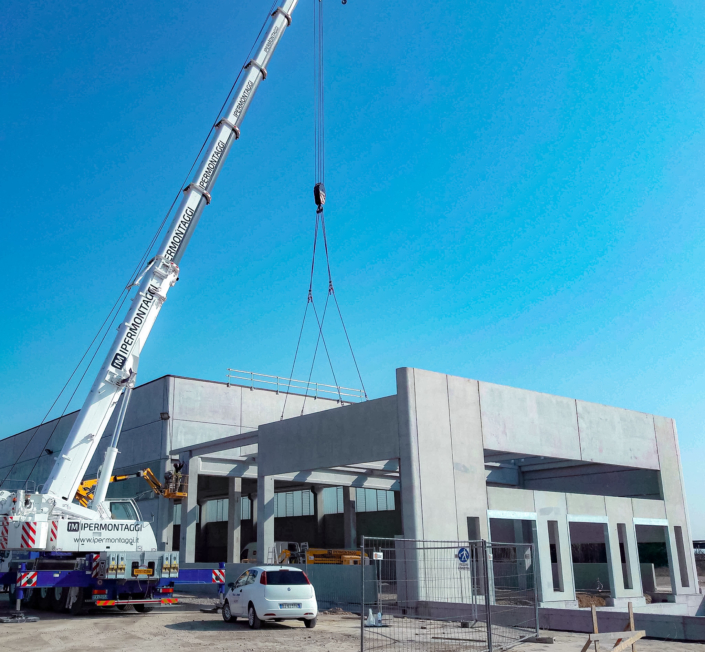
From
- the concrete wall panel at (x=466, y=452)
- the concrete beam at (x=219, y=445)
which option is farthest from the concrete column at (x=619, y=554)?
the concrete beam at (x=219, y=445)

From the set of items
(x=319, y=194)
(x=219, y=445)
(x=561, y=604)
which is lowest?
(x=561, y=604)

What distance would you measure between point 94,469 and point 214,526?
614 inches

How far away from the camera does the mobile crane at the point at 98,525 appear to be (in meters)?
18.2

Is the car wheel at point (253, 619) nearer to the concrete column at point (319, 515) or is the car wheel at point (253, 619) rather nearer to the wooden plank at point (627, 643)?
the wooden plank at point (627, 643)

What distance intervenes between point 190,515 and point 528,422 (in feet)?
55.4

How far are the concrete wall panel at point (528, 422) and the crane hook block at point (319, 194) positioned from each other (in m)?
9.00

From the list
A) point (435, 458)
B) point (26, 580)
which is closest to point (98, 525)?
point (26, 580)

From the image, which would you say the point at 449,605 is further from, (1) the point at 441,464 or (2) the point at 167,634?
(2) the point at 167,634

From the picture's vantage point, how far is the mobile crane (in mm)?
18250

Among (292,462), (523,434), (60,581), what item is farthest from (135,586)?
(523,434)

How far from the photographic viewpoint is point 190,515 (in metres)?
33.1

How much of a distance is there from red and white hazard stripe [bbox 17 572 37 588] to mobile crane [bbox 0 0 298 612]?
0.02 m

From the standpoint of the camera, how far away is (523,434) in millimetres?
26219

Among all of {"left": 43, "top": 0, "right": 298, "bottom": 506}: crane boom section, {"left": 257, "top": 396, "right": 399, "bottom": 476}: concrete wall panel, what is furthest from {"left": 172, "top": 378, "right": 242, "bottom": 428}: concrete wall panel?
{"left": 43, "top": 0, "right": 298, "bottom": 506}: crane boom section
